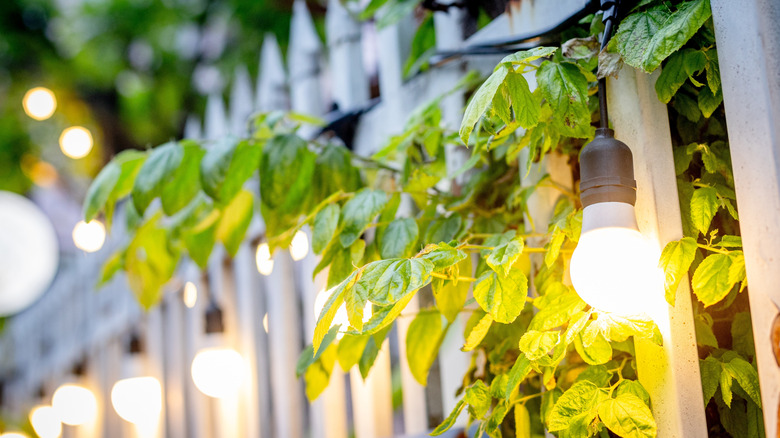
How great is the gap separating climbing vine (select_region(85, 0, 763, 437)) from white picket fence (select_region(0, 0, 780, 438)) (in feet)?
0.13

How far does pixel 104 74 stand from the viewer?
3.99 meters

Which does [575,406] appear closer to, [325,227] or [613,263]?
[613,263]

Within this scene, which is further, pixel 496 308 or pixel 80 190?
pixel 80 190

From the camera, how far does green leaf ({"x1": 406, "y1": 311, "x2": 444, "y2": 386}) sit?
1163 millimetres

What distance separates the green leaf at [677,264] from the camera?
2.50 ft

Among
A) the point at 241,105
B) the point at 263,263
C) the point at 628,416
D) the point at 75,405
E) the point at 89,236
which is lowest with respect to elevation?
the point at 75,405

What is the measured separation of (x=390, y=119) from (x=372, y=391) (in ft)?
2.15

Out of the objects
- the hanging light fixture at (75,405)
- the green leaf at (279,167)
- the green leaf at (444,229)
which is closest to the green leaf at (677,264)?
the green leaf at (444,229)

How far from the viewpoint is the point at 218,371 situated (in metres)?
2.05

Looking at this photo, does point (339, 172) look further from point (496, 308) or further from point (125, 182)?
point (496, 308)

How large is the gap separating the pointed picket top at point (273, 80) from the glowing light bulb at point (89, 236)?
1.01 m

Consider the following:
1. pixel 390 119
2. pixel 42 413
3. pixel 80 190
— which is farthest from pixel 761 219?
pixel 80 190

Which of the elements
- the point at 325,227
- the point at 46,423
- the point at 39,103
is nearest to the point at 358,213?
the point at 325,227

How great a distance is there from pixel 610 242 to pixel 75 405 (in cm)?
317
